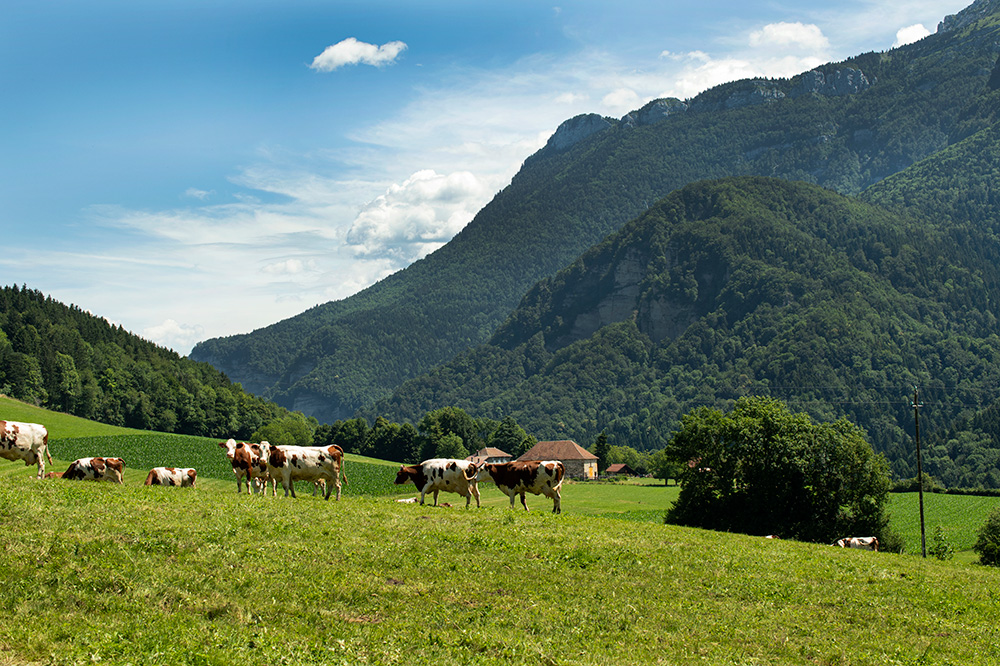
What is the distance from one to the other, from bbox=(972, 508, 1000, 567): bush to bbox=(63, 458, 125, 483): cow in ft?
174

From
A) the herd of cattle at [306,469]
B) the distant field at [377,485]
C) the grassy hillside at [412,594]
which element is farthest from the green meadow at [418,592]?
the distant field at [377,485]

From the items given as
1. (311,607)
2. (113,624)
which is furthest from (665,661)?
(113,624)

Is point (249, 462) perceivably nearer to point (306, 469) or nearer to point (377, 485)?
point (306, 469)

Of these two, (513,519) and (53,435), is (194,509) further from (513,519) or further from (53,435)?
(53,435)

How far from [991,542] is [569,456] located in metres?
126

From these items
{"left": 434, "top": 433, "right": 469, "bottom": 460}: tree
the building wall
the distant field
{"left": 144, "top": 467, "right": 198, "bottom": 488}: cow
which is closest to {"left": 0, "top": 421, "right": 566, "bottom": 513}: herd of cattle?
{"left": 144, "top": 467, "right": 198, "bottom": 488}: cow

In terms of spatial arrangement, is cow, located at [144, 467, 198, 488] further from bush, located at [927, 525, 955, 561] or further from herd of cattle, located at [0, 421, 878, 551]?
bush, located at [927, 525, 955, 561]

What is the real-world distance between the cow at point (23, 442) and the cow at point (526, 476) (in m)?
16.1

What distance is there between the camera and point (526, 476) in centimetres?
3188

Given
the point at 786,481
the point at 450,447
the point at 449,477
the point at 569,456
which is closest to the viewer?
the point at 449,477

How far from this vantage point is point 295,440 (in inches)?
6742

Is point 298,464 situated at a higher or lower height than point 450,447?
higher

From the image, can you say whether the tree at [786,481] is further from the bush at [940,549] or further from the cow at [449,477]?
the cow at [449,477]

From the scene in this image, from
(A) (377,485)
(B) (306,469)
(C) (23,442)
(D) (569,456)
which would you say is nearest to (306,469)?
(B) (306,469)
